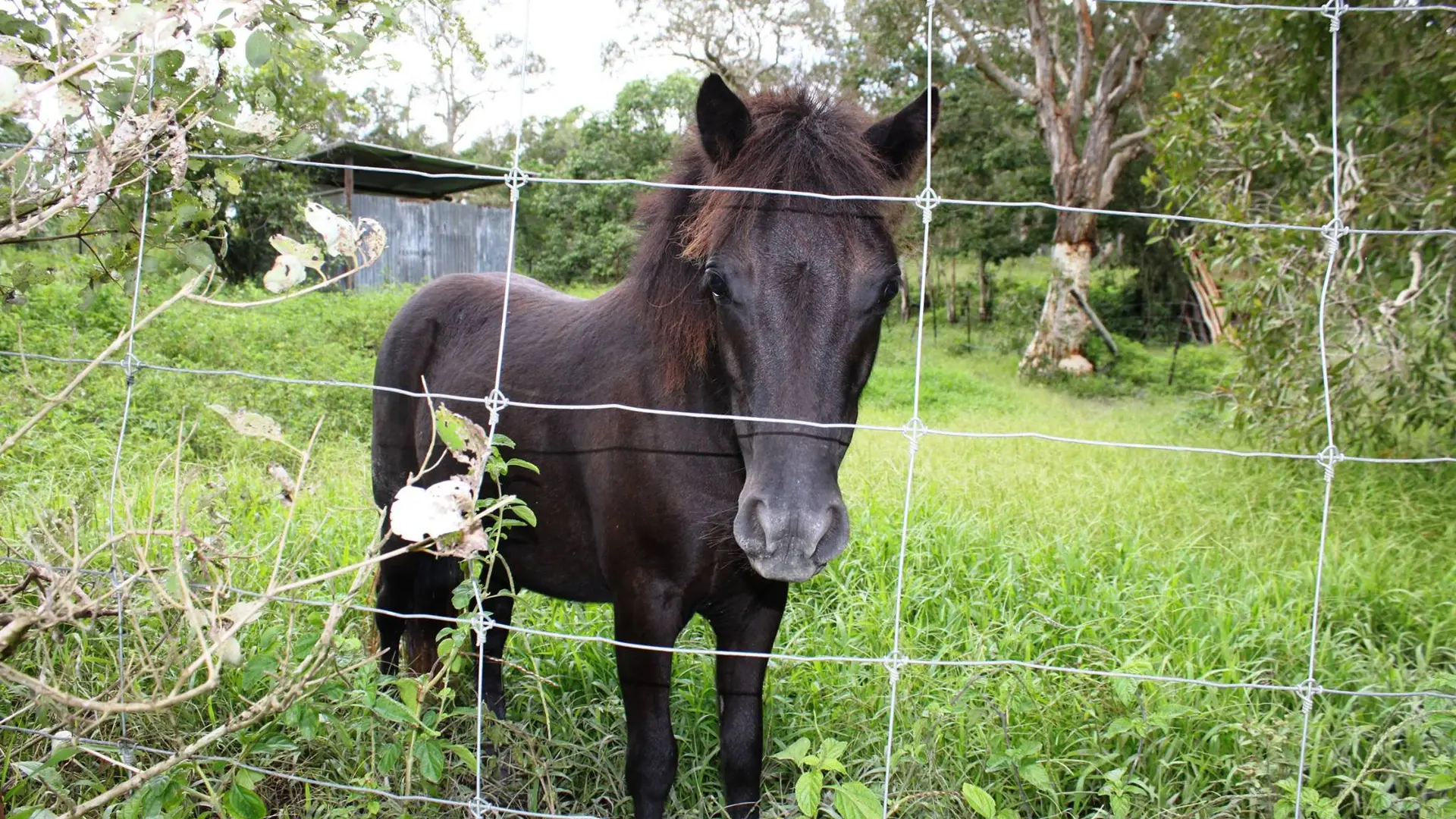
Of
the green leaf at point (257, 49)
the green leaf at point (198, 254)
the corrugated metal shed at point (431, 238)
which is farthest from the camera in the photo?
the corrugated metal shed at point (431, 238)

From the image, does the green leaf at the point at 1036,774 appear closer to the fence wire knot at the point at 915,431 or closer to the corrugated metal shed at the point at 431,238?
the fence wire knot at the point at 915,431

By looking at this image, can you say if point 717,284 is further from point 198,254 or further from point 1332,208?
point 1332,208

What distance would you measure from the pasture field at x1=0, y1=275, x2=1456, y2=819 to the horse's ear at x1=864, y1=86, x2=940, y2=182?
4.71 feet

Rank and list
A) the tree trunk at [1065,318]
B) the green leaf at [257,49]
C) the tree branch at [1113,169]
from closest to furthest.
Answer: the green leaf at [257,49] < the tree trunk at [1065,318] < the tree branch at [1113,169]

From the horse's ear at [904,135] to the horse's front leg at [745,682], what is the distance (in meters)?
1.08

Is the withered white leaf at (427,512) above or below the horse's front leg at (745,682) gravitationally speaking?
above

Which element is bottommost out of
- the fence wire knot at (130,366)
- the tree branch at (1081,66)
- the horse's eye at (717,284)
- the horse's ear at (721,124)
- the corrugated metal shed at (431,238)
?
the fence wire knot at (130,366)

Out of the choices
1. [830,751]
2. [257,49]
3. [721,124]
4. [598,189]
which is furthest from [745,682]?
[598,189]

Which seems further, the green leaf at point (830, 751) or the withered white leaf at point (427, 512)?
the green leaf at point (830, 751)

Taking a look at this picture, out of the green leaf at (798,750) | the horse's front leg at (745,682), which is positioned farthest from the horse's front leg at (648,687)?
the green leaf at (798,750)

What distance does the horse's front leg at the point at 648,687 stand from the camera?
2.16m

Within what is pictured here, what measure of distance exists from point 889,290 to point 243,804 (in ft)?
5.19

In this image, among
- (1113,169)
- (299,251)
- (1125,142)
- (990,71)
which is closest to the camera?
(299,251)

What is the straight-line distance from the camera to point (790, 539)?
5.24ft
